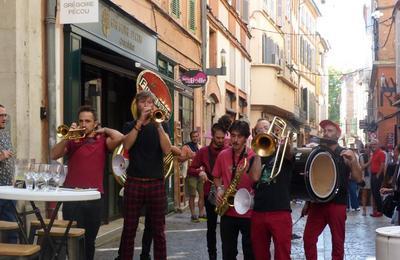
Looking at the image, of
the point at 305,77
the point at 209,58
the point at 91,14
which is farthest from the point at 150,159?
the point at 305,77

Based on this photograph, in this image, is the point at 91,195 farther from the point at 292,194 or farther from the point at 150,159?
the point at 292,194

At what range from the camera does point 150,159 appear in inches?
258

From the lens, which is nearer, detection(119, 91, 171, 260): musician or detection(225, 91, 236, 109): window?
detection(119, 91, 171, 260): musician

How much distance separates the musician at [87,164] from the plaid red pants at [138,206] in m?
0.37

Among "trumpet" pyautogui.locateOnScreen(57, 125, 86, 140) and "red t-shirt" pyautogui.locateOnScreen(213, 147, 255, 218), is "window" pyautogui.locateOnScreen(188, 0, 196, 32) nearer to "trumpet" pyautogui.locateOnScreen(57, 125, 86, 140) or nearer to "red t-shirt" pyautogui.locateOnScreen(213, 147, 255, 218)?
"red t-shirt" pyautogui.locateOnScreen(213, 147, 255, 218)

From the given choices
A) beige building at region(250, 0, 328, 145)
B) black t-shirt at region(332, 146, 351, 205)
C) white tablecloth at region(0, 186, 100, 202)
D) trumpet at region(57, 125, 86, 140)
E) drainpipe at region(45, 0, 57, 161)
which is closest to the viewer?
white tablecloth at region(0, 186, 100, 202)

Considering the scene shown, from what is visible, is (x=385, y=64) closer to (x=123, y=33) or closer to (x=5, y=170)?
(x=123, y=33)

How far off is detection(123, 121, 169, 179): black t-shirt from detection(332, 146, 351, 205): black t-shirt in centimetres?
181

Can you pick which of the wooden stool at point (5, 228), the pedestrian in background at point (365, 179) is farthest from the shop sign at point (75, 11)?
the pedestrian in background at point (365, 179)

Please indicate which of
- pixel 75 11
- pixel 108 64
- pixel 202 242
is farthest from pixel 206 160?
pixel 108 64

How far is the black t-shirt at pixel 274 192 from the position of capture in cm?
561

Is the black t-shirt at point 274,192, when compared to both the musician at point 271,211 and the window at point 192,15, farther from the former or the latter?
the window at point 192,15

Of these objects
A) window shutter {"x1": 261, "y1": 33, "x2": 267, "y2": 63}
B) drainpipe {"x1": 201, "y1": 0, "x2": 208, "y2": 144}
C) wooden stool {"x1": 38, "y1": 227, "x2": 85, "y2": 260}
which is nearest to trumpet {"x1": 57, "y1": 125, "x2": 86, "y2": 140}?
wooden stool {"x1": 38, "y1": 227, "x2": 85, "y2": 260}

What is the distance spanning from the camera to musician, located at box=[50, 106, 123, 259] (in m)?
6.20
